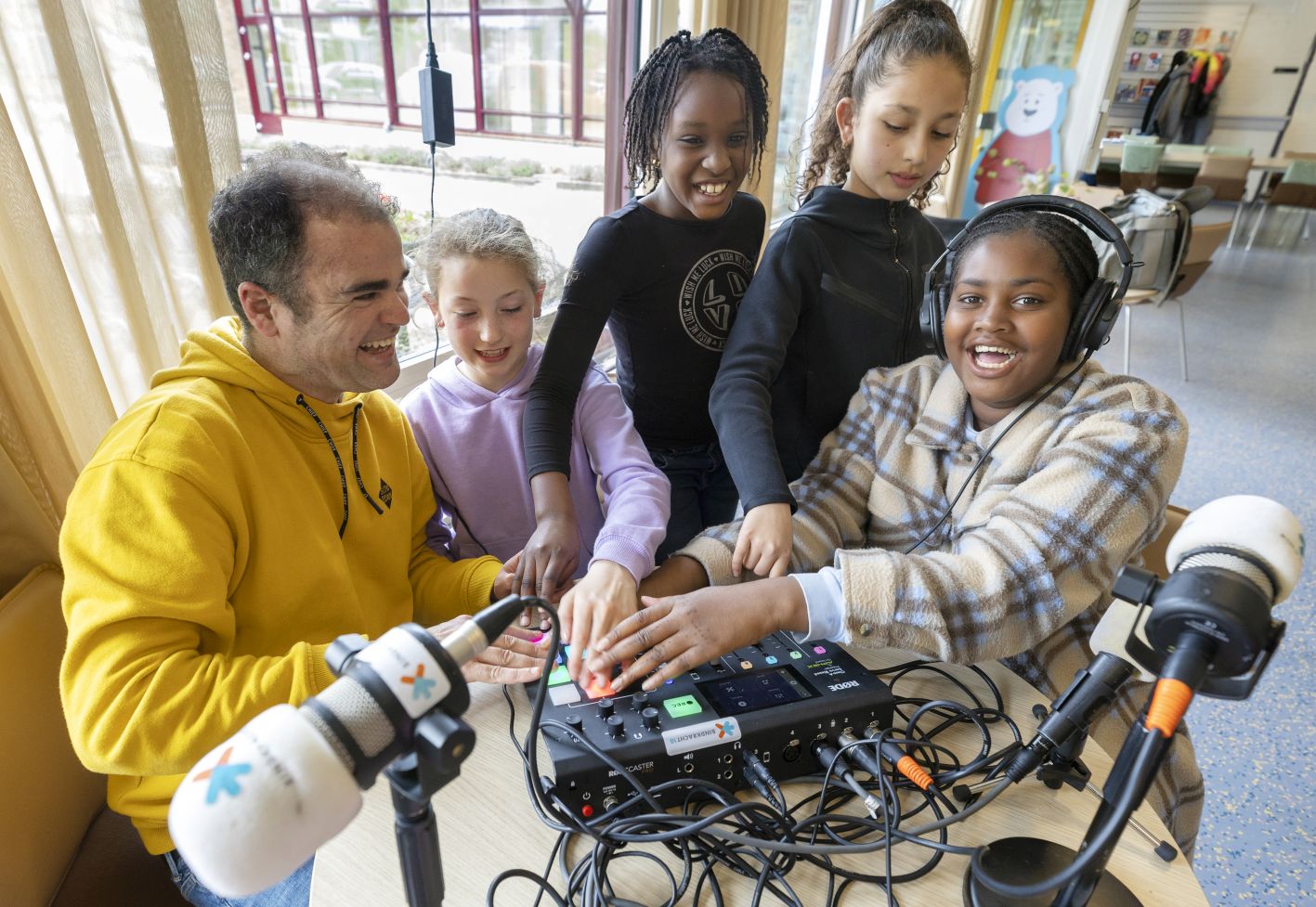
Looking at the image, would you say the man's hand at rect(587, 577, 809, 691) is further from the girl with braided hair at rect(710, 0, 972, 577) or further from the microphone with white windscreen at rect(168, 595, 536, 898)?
the microphone with white windscreen at rect(168, 595, 536, 898)

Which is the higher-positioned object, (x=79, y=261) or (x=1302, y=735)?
(x=79, y=261)

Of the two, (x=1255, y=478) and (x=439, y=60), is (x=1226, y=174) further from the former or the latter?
(x=439, y=60)

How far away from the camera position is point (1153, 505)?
836mm

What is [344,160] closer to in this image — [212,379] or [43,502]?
[212,379]

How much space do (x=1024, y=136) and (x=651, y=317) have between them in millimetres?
4743

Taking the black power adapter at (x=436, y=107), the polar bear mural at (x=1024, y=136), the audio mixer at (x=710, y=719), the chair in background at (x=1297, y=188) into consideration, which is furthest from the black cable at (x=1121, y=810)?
the chair in background at (x=1297, y=188)

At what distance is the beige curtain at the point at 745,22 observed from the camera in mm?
2018

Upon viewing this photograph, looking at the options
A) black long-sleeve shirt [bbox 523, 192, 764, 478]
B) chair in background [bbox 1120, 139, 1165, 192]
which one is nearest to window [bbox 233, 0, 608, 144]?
black long-sleeve shirt [bbox 523, 192, 764, 478]

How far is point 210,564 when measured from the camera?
2.48 feet

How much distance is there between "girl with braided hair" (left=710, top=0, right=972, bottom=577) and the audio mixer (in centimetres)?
33

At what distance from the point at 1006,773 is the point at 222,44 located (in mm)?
1371

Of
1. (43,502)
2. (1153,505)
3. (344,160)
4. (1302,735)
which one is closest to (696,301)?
(344,160)

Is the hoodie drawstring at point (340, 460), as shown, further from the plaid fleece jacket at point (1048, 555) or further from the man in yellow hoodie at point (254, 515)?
the plaid fleece jacket at point (1048, 555)

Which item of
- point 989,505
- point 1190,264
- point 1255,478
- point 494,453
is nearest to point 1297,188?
point 1190,264
